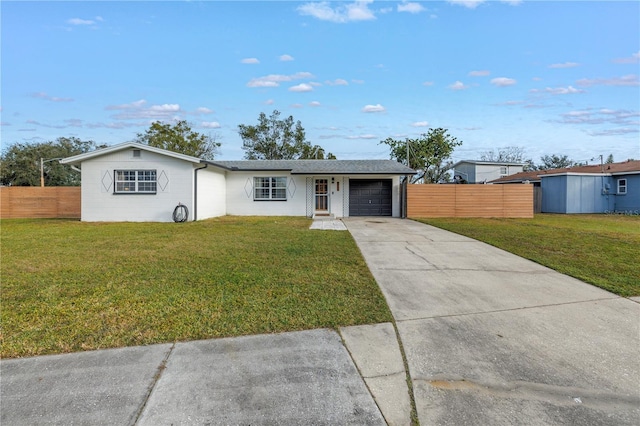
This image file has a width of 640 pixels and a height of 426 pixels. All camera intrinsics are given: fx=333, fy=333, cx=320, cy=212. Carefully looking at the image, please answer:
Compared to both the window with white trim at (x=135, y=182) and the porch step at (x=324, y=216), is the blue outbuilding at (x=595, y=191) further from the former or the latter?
the window with white trim at (x=135, y=182)

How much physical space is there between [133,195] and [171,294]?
1236 cm

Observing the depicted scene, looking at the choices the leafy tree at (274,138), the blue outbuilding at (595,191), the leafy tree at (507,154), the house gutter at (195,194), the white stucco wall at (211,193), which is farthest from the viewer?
the leafy tree at (507,154)

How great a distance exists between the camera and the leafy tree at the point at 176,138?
33.8m

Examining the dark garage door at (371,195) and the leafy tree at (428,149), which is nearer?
the dark garage door at (371,195)

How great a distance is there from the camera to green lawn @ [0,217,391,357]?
333 centimetres

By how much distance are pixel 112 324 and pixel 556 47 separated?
14781mm

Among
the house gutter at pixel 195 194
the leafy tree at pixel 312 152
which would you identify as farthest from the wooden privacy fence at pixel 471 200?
the leafy tree at pixel 312 152

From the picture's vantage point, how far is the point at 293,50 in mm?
14828

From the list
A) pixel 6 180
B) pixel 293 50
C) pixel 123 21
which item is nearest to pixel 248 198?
pixel 293 50

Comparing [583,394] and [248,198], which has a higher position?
[248,198]

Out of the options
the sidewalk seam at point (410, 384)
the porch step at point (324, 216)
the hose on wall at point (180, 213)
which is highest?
the hose on wall at point (180, 213)

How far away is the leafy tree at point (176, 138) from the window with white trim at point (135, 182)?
20.1 metres

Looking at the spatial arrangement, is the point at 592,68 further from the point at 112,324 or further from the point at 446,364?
the point at 112,324

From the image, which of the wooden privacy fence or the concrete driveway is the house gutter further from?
the concrete driveway
